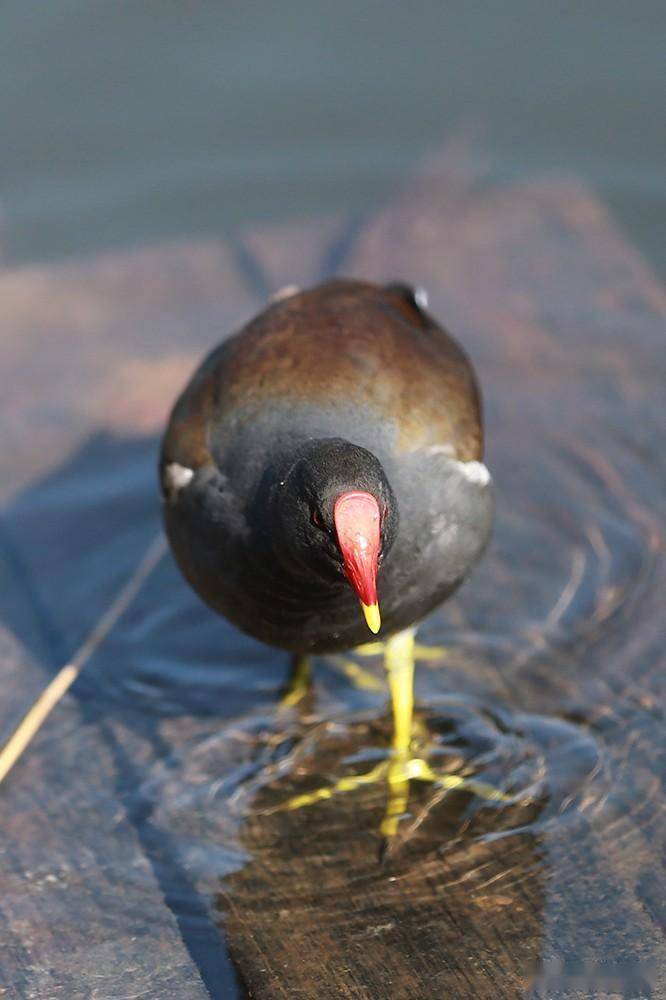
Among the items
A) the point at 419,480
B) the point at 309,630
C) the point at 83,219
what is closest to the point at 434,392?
the point at 419,480

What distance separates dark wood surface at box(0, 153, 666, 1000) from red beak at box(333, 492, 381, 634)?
1.09 metres

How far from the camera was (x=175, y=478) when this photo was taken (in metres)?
4.62

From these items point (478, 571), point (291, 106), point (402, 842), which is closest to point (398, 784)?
point (402, 842)

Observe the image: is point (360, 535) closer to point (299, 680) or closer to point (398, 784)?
point (398, 784)

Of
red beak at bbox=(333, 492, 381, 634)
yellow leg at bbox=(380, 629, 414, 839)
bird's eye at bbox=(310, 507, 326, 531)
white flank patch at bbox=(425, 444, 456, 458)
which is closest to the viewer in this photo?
red beak at bbox=(333, 492, 381, 634)

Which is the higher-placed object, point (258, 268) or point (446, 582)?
point (258, 268)

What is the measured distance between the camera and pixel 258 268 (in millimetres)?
7605

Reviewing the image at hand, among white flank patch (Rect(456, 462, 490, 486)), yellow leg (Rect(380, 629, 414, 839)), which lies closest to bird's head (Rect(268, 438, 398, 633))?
white flank patch (Rect(456, 462, 490, 486))

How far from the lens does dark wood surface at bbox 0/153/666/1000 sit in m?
4.09

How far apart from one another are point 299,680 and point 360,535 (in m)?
1.69

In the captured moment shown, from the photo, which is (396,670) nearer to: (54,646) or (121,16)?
(54,646)

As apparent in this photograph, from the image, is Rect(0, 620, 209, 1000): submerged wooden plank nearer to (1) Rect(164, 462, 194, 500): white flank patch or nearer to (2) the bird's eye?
(1) Rect(164, 462, 194, 500): white flank patch

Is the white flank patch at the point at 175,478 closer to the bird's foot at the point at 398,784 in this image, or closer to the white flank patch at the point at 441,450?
the white flank patch at the point at 441,450

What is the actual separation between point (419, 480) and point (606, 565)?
1.50 meters
